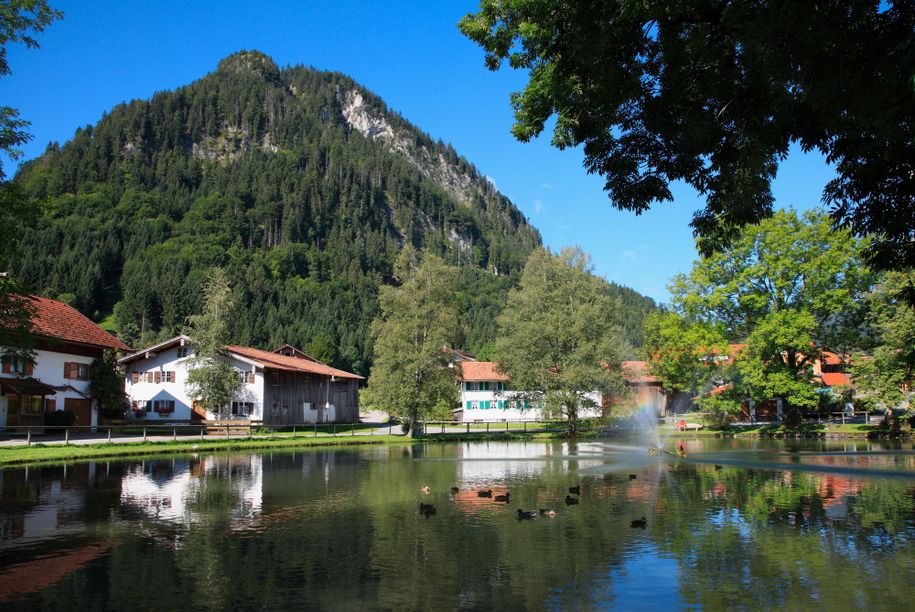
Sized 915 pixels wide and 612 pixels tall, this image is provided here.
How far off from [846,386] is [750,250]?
15801mm

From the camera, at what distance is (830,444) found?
1946 inches

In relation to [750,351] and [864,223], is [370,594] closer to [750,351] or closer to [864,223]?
[864,223]

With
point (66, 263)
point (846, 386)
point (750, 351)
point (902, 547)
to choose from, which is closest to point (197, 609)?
point (902, 547)

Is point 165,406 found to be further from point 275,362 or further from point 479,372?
point 479,372

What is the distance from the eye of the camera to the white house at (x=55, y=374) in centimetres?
5291

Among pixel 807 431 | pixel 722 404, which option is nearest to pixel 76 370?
pixel 722 404

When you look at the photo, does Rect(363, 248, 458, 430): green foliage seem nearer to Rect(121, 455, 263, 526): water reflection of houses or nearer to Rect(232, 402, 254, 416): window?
Rect(232, 402, 254, 416): window

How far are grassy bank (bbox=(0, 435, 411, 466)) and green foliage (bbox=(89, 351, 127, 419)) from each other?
60.7 feet

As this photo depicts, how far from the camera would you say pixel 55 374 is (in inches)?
2254

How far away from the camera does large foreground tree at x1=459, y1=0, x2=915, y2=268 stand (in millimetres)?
9117

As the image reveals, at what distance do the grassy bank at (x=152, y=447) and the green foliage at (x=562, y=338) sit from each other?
563 inches

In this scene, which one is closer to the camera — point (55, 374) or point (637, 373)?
point (55, 374)

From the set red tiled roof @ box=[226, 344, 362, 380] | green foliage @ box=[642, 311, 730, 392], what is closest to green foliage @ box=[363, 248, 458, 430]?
red tiled roof @ box=[226, 344, 362, 380]

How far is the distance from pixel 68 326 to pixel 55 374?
210 inches
